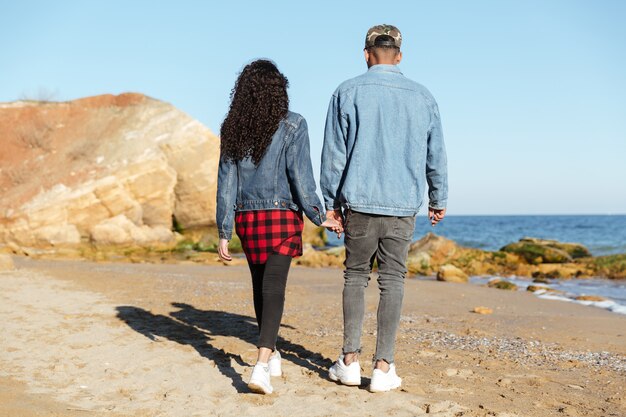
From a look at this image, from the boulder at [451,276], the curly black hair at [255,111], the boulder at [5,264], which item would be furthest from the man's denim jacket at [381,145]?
the boulder at [451,276]

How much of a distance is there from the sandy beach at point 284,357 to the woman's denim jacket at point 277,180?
3.56ft

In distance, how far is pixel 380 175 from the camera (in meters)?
4.07

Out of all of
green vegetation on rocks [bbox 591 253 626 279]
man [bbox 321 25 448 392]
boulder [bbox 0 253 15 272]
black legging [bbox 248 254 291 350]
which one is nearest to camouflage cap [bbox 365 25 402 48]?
man [bbox 321 25 448 392]

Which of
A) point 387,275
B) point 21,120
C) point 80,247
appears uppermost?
point 21,120

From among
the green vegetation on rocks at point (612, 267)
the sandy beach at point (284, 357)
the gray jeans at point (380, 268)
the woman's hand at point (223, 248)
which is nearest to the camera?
the sandy beach at point (284, 357)

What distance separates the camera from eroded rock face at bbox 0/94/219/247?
21312 mm

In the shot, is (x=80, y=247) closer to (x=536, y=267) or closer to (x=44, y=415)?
(x=536, y=267)

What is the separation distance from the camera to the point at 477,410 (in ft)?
12.0

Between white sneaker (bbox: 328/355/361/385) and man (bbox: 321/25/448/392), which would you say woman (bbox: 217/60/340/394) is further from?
white sneaker (bbox: 328/355/361/385)

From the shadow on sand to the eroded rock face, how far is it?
1451 centimetres

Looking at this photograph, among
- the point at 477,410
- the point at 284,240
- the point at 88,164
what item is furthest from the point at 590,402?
the point at 88,164

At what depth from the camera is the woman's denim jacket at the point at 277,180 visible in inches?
165

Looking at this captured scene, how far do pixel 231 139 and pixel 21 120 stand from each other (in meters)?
24.9

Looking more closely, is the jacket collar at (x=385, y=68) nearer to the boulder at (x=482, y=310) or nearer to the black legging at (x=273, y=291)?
the black legging at (x=273, y=291)
